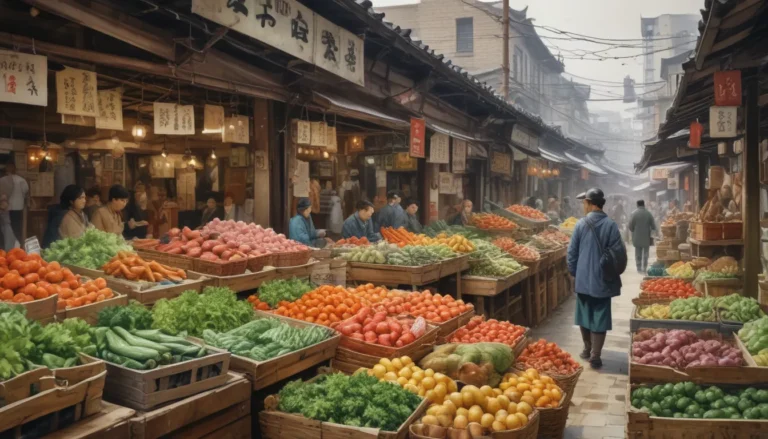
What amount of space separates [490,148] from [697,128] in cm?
768

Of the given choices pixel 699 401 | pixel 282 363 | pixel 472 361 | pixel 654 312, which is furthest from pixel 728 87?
pixel 282 363

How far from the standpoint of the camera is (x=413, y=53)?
36.6 feet

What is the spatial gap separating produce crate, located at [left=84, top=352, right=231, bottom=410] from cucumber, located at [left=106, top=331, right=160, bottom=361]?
0.42ft

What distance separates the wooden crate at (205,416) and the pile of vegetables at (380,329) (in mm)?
1526

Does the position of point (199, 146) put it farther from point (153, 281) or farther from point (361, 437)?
point (361, 437)

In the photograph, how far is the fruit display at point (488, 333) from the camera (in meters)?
6.96

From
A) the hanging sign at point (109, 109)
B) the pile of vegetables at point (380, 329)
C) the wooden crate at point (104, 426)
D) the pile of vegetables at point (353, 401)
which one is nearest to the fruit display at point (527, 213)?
the pile of vegetables at point (380, 329)

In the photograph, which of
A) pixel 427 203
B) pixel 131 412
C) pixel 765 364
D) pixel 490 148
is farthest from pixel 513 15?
pixel 131 412

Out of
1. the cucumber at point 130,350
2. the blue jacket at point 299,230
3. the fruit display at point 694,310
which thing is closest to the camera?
the cucumber at point 130,350

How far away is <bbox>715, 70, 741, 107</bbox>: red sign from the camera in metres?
8.42

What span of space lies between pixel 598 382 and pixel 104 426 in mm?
6780

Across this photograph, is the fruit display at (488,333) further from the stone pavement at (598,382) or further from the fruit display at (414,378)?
the fruit display at (414,378)

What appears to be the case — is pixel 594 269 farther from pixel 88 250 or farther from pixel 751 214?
pixel 88 250

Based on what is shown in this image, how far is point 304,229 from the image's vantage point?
965cm
